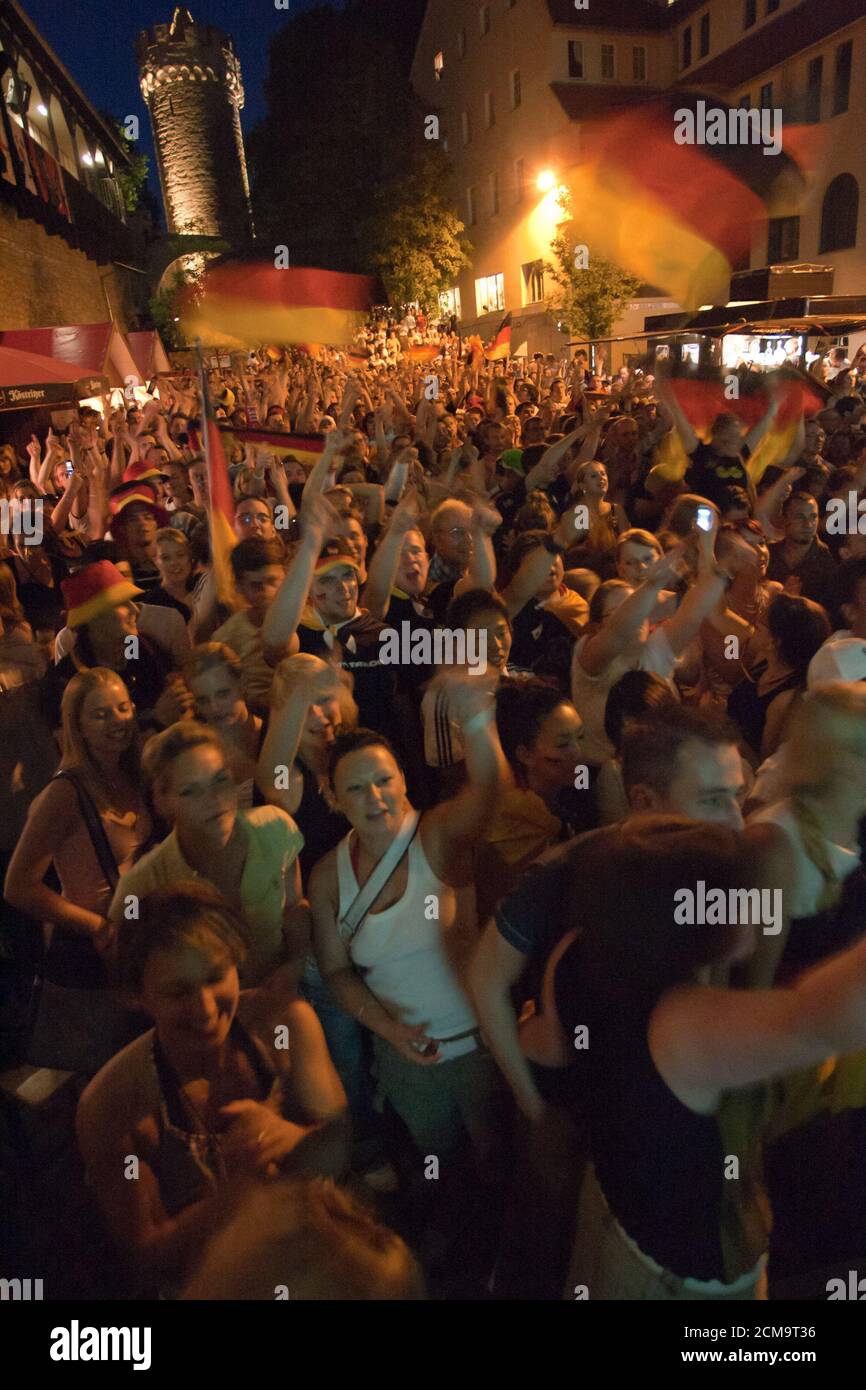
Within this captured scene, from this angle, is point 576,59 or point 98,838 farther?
point 576,59

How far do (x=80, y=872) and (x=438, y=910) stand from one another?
1082mm

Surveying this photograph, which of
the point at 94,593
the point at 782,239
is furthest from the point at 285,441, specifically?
the point at 782,239

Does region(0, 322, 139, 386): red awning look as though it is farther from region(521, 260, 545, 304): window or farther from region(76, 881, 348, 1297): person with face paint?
region(521, 260, 545, 304): window

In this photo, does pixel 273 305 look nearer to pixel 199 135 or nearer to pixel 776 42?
pixel 776 42

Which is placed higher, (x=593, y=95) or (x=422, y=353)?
(x=593, y=95)

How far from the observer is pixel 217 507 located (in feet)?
12.9

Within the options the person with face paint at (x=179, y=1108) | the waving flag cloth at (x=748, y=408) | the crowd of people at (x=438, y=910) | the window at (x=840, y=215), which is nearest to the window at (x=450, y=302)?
the window at (x=840, y=215)

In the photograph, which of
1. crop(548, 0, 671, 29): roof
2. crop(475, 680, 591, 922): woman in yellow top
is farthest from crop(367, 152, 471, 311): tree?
crop(475, 680, 591, 922): woman in yellow top

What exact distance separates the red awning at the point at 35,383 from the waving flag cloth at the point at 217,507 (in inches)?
Answer: 250

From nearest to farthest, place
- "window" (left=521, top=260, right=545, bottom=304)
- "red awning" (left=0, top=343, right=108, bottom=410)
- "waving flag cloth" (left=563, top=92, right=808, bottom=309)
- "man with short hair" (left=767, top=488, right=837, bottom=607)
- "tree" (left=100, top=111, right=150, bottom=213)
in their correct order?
1. "man with short hair" (left=767, top=488, right=837, bottom=607)
2. "waving flag cloth" (left=563, top=92, right=808, bottom=309)
3. "red awning" (left=0, top=343, right=108, bottom=410)
4. "window" (left=521, top=260, right=545, bottom=304)
5. "tree" (left=100, top=111, right=150, bottom=213)

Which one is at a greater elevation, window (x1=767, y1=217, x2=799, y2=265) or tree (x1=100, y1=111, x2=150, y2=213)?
tree (x1=100, y1=111, x2=150, y2=213)

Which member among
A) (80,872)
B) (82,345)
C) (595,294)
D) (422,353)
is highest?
(595,294)

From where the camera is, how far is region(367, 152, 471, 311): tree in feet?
101

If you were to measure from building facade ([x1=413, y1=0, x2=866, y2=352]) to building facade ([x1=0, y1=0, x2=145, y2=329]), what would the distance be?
12625 millimetres
